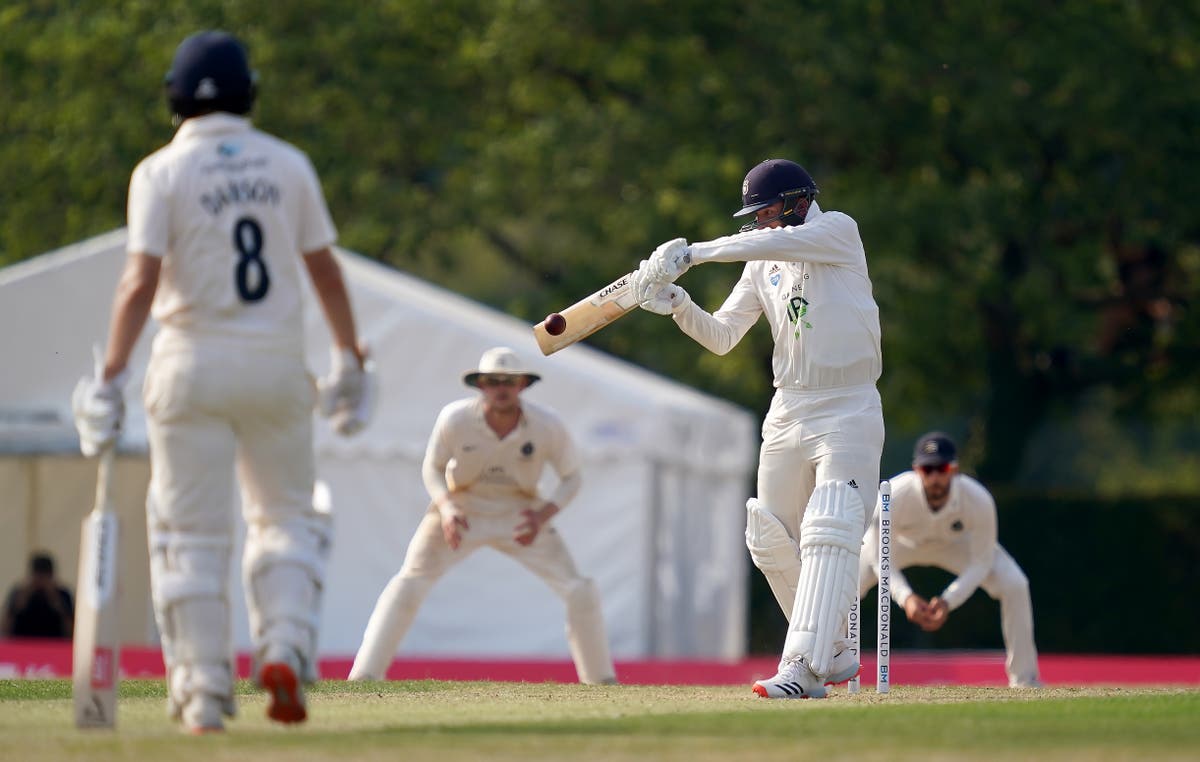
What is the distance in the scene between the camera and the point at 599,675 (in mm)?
10273

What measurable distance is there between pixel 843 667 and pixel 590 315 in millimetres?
1650

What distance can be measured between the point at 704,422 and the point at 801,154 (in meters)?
6.72

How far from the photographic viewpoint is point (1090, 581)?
2062 centimetres

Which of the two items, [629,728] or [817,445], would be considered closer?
[629,728]

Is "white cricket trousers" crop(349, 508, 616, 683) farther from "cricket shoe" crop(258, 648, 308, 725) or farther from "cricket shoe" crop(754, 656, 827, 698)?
"cricket shoe" crop(258, 648, 308, 725)

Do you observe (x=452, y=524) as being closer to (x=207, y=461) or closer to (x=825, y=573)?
(x=825, y=573)

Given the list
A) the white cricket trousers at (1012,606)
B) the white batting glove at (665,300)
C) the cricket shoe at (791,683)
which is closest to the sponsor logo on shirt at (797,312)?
the white batting glove at (665,300)

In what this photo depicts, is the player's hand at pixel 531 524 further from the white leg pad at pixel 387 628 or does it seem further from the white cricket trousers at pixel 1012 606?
the white cricket trousers at pixel 1012 606

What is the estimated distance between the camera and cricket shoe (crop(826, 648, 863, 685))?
789 centimetres

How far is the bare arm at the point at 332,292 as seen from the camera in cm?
592

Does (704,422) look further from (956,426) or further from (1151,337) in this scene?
(956,426)

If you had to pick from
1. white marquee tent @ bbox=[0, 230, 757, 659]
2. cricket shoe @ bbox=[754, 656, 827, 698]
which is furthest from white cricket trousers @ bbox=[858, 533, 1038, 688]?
white marquee tent @ bbox=[0, 230, 757, 659]

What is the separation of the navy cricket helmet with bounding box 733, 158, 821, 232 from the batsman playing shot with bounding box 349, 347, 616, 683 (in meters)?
2.67

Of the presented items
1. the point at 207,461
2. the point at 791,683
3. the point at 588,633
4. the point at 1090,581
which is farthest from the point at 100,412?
the point at 1090,581
